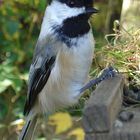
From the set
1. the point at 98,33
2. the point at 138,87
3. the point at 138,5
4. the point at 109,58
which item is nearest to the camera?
the point at 138,87

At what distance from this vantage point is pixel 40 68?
240 cm

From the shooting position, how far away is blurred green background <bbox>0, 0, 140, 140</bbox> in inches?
119

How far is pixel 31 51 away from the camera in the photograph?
3.21 m

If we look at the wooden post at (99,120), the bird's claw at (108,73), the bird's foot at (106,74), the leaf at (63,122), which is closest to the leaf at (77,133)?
the leaf at (63,122)

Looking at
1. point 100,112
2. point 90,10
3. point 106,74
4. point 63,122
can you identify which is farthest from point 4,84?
point 100,112

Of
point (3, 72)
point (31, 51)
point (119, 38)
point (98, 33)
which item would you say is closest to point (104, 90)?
point (119, 38)

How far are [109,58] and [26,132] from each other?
0.70m

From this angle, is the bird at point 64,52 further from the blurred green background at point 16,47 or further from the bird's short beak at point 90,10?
the blurred green background at point 16,47

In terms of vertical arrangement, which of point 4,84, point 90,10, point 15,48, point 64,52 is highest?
point 90,10

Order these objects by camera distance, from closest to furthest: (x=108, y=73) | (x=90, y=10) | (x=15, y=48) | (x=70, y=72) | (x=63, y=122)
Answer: (x=108, y=73) < (x=90, y=10) < (x=70, y=72) < (x=15, y=48) < (x=63, y=122)

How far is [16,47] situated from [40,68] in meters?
0.79

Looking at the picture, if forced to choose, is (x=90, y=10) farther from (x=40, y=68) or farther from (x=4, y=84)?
(x=4, y=84)

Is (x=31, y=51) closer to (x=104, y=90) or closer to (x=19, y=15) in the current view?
(x=19, y=15)

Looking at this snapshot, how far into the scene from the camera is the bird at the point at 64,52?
2.27 metres
